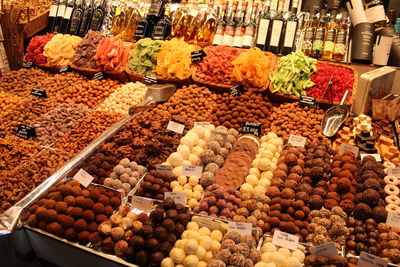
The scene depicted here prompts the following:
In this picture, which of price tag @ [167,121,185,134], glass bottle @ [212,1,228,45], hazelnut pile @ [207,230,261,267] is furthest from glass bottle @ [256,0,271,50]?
hazelnut pile @ [207,230,261,267]

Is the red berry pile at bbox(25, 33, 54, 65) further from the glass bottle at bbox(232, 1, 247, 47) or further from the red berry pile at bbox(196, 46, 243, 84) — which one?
the glass bottle at bbox(232, 1, 247, 47)

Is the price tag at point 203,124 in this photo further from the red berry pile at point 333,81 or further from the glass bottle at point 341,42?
the glass bottle at point 341,42

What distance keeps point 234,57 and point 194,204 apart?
1.78 meters

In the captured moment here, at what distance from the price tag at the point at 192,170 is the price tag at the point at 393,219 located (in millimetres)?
1089

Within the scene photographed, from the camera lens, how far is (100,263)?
5.87 ft

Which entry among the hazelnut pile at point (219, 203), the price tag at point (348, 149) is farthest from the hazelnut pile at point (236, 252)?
the price tag at point (348, 149)

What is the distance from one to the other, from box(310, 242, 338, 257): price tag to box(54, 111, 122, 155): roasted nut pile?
70.0 inches

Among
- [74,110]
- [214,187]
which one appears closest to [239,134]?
[214,187]

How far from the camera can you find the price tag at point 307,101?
297 cm

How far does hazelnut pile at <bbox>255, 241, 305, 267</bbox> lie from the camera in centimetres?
165

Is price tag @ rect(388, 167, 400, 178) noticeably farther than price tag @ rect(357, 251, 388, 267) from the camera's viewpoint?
Yes

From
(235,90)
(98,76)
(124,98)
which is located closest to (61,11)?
(98,76)

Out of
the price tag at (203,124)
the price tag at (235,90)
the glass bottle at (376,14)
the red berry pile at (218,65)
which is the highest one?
the glass bottle at (376,14)

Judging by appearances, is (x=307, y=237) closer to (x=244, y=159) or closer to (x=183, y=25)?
(x=244, y=159)
